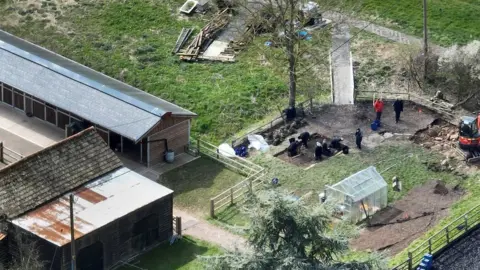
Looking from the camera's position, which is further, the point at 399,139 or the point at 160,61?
the point at 160,61

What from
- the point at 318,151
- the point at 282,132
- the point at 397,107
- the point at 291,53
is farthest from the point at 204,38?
the point at 318,151

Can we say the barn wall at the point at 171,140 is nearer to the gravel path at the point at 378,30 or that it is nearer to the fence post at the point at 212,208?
the fence post at the point at 212,208

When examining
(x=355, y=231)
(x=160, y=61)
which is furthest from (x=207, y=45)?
(x=355, y=231)

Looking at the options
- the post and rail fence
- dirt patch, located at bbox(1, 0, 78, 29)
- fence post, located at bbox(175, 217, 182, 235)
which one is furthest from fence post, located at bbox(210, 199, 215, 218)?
dirt patch, located at bbox(1, 0, 78, 29)

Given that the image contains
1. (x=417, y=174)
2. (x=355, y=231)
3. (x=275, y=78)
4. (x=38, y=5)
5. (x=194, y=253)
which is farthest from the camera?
(x=38, y=5)

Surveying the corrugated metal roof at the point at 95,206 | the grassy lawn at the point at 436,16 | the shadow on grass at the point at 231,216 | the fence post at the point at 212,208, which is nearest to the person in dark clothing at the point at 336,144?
the shadow on grass at the point at 231,216

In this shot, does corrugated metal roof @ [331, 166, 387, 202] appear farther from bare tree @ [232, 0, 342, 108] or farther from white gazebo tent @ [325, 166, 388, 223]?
bare tree @ [232, 0, 342, 108]

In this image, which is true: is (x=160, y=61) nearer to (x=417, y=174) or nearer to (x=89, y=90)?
(x=89, y=90)
